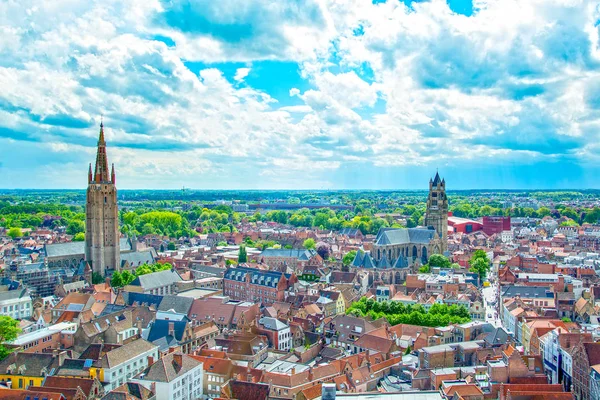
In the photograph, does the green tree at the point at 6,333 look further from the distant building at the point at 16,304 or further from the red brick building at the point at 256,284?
the red brick building at the point at 256,284

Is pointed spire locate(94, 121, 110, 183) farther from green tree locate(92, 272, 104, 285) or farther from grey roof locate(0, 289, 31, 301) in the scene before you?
grey roof locate(0, 289, 31, 301)

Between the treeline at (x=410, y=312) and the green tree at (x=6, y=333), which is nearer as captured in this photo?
the green tree at (x=6, y=333)

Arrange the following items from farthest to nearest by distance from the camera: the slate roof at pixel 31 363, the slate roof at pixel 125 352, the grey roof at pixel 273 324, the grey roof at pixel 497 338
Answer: the grey roof at pixel 273 324
the grey roof at pixel 497 338
the slate roof at pixel 31 363
the slate roof at pixel 125 352

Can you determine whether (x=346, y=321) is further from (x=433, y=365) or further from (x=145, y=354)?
(x=145, y=354)

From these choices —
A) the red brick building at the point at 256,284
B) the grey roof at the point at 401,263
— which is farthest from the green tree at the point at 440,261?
the red brick building at the point at 256,284

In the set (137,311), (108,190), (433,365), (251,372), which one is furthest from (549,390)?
(108,190)

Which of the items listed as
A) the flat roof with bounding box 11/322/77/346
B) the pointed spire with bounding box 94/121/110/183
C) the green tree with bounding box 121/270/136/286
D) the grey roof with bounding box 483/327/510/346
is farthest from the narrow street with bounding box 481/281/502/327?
the pointed spire with bounding box 94/121/110/183
